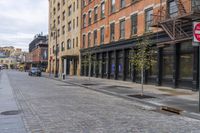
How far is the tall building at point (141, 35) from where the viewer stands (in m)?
21.0

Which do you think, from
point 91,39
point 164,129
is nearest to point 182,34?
point 164,129

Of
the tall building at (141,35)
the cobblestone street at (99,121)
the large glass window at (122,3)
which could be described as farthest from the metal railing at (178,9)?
the cobblestone street at (99,121)

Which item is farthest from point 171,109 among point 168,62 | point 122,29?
point 122,29

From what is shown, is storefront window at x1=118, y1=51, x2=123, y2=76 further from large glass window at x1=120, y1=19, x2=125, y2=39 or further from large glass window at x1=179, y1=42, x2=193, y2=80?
large glass window at x1=179, y1=42, x2=193, y2=80

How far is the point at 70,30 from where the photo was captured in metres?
55.2

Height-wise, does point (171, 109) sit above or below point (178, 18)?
below

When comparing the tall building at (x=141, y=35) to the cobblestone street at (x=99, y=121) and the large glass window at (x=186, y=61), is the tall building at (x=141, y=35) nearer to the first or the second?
the large glass window at (x=186, y=61)

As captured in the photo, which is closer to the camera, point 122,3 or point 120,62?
point 122,3

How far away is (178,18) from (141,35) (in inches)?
310

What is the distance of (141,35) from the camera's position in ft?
90.2

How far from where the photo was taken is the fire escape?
19516mm

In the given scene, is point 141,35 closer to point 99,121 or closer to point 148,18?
point 148,18

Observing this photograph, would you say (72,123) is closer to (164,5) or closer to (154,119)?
(154,119)

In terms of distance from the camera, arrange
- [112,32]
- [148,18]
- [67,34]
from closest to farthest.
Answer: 1. [148,18]
2. [112,32]
3. [67,34]
